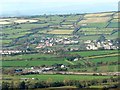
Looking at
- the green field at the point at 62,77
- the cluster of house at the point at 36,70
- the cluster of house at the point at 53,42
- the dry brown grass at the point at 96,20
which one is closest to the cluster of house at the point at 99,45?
the cluster of house at the point at 53,42

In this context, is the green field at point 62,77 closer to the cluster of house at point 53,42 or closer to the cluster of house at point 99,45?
the cluster of house at point 99,45

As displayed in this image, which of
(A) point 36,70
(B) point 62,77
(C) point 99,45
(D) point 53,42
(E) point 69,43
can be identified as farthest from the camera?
(D) point 53,42

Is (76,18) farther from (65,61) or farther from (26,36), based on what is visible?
(65,61)

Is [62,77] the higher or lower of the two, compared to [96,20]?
lower

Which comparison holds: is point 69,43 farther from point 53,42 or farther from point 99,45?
point 99,45

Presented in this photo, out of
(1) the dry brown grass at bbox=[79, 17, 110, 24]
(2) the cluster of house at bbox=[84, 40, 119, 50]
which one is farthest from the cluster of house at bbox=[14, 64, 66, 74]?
(1) the dry brown grass at bbox=[79, 17, 110, 24]

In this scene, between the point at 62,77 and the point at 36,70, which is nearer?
the point at 62,77

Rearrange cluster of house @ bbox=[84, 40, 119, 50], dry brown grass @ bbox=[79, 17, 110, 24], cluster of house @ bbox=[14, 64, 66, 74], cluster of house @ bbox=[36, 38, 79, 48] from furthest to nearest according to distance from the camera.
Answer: dry brown grass @ bbox=[79, 17, 110, 24], cluster of house @ bbox=[36, 38, 79, 48], cluster of house @ bbox=[84, 40, 119, 50], cluster of house @ bbox=[14, 64, 66, 74]

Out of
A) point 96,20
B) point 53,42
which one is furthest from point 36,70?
point 96,20

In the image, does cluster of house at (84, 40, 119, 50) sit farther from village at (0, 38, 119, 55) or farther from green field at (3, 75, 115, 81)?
green field at (3, 75, 115, 81)
